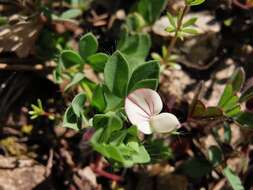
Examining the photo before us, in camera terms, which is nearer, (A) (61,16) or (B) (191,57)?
(A) (61,16)

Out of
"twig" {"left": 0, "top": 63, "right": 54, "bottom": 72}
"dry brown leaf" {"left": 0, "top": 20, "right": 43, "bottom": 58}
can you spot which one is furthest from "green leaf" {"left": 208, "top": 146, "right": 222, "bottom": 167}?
"dry brown leaf" {"left": 0, "top": 20, "right": 43, "bottom": 58}

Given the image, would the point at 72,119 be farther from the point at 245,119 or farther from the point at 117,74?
the point at 245,119

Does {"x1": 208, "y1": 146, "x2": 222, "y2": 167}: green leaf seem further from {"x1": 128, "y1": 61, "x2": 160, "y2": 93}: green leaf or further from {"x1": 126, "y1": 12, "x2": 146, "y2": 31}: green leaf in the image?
{"x1": 126, "y1": 12, "x2": 146, "y2": 31}: green leaf

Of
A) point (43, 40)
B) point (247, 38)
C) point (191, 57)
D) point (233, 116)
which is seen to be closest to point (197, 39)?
point (191, 57)

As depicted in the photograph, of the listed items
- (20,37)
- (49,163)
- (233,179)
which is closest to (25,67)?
(20,37)

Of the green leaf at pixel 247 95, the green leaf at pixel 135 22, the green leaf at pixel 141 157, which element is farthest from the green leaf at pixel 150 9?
the green leaf at pixel 141 157

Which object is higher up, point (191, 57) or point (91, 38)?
point (91, 38)

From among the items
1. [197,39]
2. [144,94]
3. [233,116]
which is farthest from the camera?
[197,39]

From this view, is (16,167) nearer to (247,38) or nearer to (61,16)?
(61,16)
